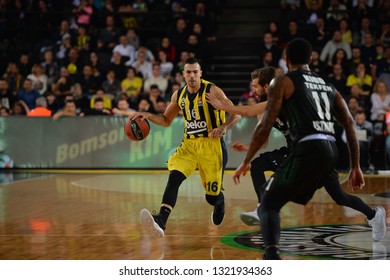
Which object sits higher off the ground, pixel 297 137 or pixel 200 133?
pixel 200 133

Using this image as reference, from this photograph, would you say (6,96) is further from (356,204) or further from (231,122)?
(356,204)

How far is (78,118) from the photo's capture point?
18.3 metres

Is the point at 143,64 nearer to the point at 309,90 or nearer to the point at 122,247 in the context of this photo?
the point at 122,247

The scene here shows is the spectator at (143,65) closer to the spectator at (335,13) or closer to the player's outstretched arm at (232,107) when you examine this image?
the spectator at (335,13)

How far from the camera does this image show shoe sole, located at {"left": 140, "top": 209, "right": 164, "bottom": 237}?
8727 millimetres

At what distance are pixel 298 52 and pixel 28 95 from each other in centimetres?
1378

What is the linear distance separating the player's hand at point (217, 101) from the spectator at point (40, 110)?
394 inches

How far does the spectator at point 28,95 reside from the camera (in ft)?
64.8

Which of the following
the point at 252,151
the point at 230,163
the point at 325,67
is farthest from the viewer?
the point at 325,67

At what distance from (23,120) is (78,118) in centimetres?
118

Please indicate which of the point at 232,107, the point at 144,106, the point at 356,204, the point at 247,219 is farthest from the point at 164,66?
the point at 247,219

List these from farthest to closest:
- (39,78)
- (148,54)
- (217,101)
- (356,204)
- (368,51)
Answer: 1. (148,54)
2. (39,78)
3. (368,51)
4. (217,101)
5. (356,204)

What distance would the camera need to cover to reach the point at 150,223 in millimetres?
8797
